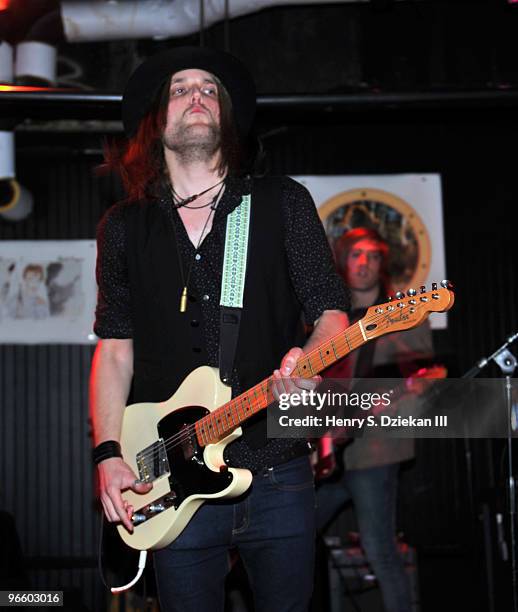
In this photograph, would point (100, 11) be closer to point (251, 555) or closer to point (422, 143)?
point (422, 143)

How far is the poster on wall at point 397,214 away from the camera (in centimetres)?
580

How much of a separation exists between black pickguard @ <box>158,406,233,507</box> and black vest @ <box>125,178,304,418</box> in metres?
0.11

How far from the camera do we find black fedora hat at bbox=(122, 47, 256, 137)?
3.01 m

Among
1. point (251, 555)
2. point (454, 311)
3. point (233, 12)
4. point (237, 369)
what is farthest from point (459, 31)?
point (251, 555)

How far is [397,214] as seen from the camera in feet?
19.2

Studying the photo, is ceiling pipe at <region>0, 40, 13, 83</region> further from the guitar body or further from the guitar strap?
the guitar body

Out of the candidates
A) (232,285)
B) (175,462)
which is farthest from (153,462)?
(232,285)

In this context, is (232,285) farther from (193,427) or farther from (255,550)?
(255,550)

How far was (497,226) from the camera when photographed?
5.92m

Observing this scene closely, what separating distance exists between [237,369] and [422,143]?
3873 millimetres

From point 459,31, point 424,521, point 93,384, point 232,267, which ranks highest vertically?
point 459,31

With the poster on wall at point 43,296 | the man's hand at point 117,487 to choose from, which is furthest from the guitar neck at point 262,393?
the poster on wall at point 43,296

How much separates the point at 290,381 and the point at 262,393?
14 cm
